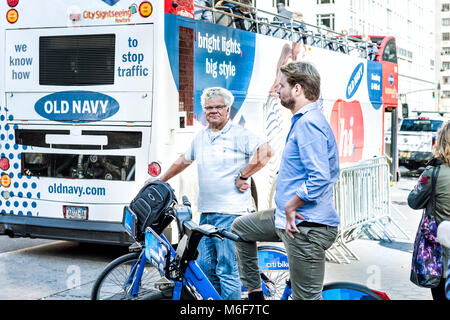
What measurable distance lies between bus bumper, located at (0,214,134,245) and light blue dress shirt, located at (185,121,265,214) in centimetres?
243

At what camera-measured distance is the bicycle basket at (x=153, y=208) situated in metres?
4.51

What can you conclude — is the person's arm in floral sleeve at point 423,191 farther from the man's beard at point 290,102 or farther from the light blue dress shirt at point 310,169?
the man's beard at point 290,102

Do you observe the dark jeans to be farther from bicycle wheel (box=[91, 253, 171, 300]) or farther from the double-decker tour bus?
the double-decker tour bus

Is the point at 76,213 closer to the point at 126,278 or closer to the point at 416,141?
the point at 126,278

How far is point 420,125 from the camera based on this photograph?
85.4 feet

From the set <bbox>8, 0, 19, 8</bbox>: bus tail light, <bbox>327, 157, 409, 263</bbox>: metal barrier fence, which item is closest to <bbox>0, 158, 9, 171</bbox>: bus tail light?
<bbox>8, 0, 19, 8</bbox>: bus tail light

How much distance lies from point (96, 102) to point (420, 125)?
19.7 metres

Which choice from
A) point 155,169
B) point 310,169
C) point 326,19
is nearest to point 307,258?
point 310,169

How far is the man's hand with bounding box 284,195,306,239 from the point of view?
410 centimetres

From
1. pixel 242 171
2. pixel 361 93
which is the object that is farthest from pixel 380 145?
pixel 242 171

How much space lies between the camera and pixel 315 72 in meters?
4.28

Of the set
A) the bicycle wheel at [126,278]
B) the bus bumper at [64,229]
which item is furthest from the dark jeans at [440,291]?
the bus bumper at [64,229]

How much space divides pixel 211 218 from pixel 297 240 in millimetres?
1666

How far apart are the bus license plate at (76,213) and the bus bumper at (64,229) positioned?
0.05m
